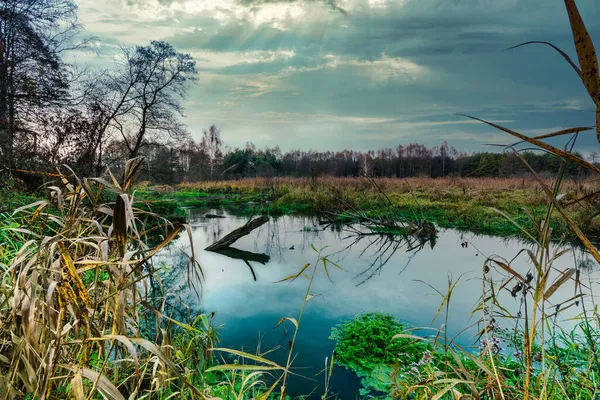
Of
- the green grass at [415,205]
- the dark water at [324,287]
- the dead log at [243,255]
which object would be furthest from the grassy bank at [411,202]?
the dark water at [324,287]

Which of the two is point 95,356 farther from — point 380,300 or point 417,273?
point 417,273

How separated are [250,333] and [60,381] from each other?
231 centimetres

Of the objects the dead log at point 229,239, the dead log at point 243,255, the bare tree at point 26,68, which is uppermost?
the bare tree at point 26,68

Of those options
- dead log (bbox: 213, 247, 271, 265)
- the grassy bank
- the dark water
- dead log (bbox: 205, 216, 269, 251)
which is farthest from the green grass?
the dark water

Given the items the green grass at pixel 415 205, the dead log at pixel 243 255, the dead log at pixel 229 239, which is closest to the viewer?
Answer: the dead log at pixel 243 255

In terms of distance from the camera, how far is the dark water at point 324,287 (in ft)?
10.4

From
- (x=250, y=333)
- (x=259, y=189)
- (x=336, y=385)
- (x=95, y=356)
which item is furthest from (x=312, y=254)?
(x=259, y=189)

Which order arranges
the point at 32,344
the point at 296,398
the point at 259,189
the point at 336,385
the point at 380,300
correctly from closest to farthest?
the point at 32,344 → the point at 296,398 → the point at 336,385 → the point at 380,300 → the point at 259,189

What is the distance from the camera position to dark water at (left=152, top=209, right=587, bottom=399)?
125 inches

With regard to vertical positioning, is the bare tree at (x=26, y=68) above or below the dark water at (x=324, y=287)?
above

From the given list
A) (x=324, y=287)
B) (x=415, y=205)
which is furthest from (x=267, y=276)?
(x=415, y=205)

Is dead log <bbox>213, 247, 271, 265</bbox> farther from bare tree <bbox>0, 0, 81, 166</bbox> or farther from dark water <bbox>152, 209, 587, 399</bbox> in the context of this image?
bare tree <bbox>0, 0, 81, 166</bbox>

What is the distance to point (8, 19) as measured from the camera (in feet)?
27.6

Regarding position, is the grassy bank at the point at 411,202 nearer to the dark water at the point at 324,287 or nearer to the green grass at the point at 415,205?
the green grass at the point at 415,205
